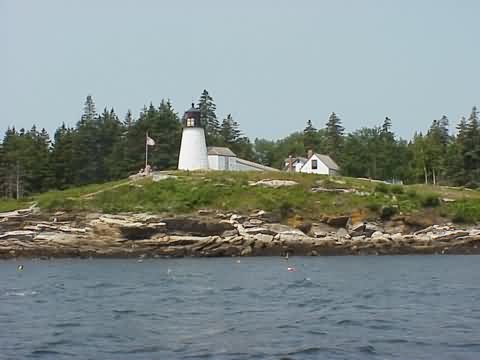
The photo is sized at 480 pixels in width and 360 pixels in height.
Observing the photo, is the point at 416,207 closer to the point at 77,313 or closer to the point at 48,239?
the point at 48,239

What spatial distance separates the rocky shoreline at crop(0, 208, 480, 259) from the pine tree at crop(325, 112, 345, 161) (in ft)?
147

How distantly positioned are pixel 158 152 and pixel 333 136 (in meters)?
29.5

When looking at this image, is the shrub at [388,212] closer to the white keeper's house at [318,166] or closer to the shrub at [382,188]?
the shrub at [382,188]

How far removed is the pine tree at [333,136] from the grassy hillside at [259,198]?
3556 centimetres

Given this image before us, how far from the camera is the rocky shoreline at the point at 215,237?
62.5 meters

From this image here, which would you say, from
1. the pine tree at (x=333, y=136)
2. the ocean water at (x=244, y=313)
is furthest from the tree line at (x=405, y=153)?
the ocean water at (x=244, y=313)

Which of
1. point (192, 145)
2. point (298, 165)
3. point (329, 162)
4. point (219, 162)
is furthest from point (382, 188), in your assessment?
point (298, 165)

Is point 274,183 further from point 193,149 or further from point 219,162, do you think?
point 219,162

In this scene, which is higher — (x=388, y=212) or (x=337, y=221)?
(x=388, y=212)

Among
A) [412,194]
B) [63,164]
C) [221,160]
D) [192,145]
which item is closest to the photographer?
[412,194]

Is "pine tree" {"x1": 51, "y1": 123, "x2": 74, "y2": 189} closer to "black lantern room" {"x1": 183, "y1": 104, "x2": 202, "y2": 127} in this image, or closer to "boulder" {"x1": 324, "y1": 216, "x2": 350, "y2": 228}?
"black lantern room" {"x1": 183, "y1": 104, "x2": 202, "y2": 127}

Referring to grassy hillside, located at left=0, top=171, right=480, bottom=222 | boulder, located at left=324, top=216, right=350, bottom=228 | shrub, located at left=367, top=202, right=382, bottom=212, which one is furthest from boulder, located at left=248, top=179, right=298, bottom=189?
shrub, located at left=367, top=202, right=382, bottom=212

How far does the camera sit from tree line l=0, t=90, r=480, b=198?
9219 cm

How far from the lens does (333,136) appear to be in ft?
367
